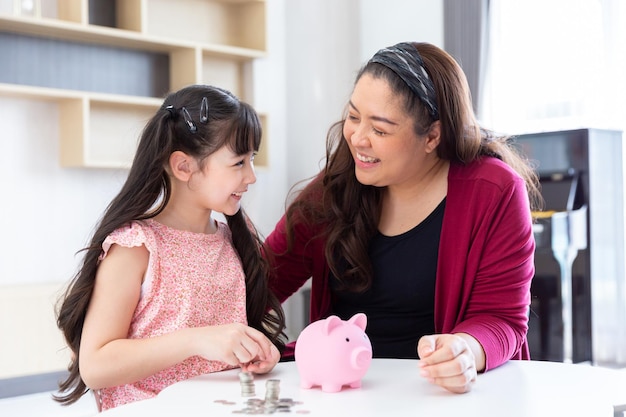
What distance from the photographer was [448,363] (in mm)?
1168

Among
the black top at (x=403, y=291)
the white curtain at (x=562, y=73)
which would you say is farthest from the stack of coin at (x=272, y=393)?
the white curtain at (x=562, y=73)

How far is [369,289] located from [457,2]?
2.98 meters

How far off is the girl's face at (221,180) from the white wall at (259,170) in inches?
80.6

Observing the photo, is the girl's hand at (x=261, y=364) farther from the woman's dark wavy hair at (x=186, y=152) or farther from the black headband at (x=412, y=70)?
the black headband at (x=412, y=70)

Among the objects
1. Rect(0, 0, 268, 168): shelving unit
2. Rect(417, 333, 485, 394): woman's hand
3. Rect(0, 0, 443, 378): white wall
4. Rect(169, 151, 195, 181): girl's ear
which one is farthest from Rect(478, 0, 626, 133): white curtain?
Rect(417, 333, 485, 394): woman's hand

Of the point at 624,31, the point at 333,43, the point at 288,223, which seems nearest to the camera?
the point at 288,223

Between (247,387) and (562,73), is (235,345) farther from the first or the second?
(562,73)

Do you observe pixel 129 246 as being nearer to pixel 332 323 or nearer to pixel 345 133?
pixel 332 323

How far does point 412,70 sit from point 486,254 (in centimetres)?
39

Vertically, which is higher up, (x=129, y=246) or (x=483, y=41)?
(x=483, y=41)

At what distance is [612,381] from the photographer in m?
1.29

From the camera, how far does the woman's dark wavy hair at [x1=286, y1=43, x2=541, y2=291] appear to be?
169 cm

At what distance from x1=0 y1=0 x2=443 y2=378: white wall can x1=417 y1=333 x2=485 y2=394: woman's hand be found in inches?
96.9

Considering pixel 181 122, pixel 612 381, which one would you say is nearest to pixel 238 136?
pixel 181 122
